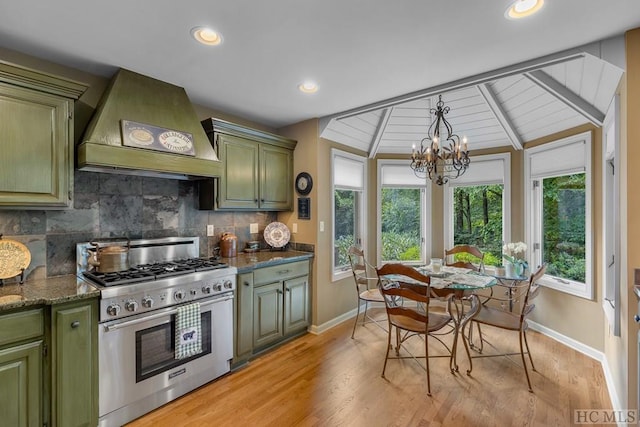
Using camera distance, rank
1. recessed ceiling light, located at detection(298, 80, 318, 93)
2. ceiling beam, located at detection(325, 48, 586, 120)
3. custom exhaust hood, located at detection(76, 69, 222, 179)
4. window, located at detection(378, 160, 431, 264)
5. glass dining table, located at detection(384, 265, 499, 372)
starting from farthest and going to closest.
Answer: window, located at detection(378, 160, 431, 264) < recessed ceiling light, located at detection(298, 80, 318, 93) < glass dining table, located at detection(384, 265, 499, 372) < custom exhaust hood, located at detection(76, 69, 222, 179) < ceiling beam, located at detection(325, 48, 586, 120)

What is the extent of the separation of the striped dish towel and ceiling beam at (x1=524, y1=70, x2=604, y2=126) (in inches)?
135

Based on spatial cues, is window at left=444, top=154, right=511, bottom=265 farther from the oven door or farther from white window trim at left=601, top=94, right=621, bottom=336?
the oven door

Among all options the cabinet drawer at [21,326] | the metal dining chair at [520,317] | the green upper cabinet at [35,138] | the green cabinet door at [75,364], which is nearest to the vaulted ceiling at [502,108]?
the metal dining chair at [520,317]

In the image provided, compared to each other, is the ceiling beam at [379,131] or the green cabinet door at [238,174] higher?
the ceiling beam at [379,131]

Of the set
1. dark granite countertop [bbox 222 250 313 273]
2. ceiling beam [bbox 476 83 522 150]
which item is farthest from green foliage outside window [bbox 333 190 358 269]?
ceiling beam [bbox 476 83 522 150]

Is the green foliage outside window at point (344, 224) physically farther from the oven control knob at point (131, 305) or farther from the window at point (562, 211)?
the oven control knob at point (131, 305)

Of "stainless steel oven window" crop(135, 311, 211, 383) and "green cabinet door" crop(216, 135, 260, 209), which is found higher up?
"green cabinet door" crop(216, 135, 260, 209)

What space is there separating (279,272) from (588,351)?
3.13 m

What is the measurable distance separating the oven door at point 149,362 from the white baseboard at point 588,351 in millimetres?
2943

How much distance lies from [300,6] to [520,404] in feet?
9.88

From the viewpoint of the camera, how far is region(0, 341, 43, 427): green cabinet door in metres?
1.62

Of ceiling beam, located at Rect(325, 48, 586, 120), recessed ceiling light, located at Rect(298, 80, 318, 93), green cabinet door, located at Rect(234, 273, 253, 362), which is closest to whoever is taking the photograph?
ceiling beam, located at Rect(325, 48, 586, 120)

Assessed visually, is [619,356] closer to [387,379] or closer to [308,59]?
[387,379]

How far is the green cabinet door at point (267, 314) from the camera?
287 cm
